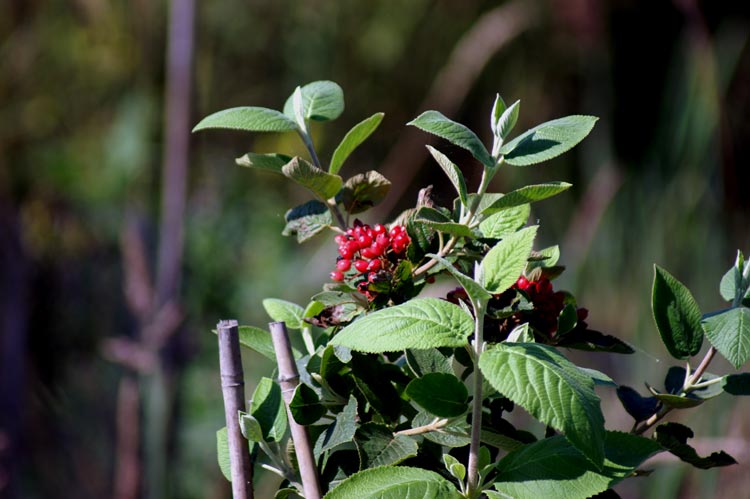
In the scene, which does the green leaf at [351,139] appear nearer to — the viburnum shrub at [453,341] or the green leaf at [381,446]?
the viburnum shrub at [453,341]

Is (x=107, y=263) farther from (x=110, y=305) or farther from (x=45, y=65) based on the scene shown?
(x=45, y=65)

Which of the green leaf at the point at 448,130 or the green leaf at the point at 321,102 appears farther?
the green leaf at the point at 321,102

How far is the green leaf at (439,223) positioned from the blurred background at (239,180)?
84cm

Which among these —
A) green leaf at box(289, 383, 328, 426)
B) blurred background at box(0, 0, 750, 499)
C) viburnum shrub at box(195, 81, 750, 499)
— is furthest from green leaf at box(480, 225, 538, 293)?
blurred background at box(0, 0, 750, 499)

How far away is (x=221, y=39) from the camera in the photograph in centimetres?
304

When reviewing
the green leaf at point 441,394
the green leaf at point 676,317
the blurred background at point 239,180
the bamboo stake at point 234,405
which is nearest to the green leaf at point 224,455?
the bamboo stake at point 234,405

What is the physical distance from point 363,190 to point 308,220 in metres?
0.04

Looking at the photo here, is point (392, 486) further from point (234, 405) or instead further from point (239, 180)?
point (239, 180)

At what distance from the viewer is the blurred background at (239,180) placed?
167 centimetres

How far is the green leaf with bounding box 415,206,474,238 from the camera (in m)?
A: 0.36

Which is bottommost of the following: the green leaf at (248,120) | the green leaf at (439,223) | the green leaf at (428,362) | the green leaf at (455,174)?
the green leaf at (428,362)

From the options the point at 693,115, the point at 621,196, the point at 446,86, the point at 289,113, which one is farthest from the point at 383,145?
the point at 289,113

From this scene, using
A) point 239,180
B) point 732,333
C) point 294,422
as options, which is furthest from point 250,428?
point 239,180

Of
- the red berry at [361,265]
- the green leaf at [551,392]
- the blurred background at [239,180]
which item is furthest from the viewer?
the blurred background at [239,180]
